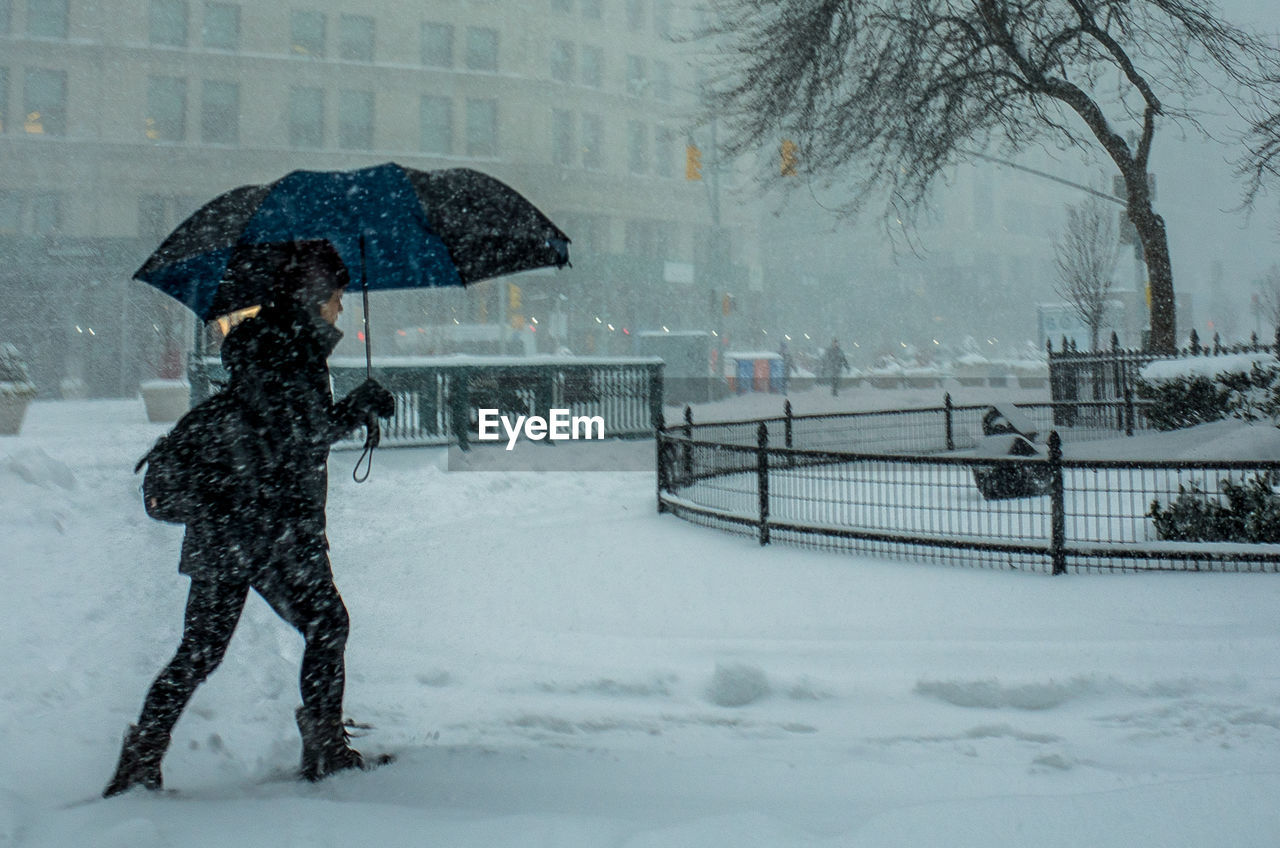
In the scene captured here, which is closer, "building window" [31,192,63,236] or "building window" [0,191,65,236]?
"building window" [0,191,65,236]

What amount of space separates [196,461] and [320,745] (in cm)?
116

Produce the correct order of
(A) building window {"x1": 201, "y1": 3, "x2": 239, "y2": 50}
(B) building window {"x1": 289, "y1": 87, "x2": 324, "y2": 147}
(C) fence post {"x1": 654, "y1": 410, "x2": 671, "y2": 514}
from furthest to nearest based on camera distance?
1. (B) building window {"x1": 289, "y1": 87, "x2": 324, "y2": 147}
2. (A) building window {"x1": 201, "y1": 3, "x2": 239, "y2": 50}
3. (C) fence post {"x1": 654, "y1": 410, "x2": 671, "y2": 514}

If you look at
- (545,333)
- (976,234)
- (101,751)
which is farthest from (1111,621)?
(976,234)

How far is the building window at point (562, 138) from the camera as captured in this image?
4691 cm

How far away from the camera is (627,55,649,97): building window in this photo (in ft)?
165

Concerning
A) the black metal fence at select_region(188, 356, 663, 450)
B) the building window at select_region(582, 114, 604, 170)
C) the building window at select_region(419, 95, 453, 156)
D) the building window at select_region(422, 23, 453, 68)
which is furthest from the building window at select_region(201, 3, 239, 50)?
the black metal fence at select_region(188, 356, 663, 450)

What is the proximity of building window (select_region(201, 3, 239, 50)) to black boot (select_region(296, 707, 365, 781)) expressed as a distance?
144 feet

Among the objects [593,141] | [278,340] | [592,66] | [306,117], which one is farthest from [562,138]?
[278,340]

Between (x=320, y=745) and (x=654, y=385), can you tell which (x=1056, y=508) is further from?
(x=654, y=385)

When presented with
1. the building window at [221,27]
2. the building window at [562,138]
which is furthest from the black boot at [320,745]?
the building window at [562,138]

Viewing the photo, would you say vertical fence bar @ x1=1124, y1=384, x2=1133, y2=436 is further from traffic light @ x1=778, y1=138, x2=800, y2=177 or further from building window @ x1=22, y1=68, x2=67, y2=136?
building window @ x1=22, y1=68, x2=67, y2=136

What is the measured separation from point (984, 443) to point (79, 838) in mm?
9981

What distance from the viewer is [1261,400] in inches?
396

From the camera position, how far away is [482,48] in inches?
1779
